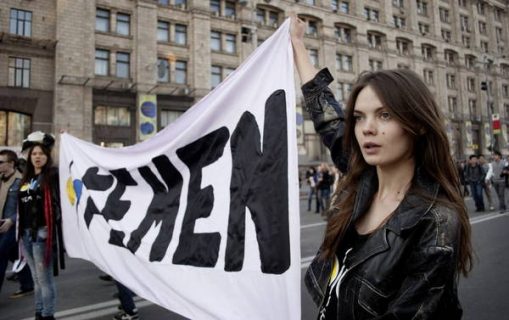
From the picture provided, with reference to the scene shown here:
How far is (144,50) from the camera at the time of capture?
29250 mm

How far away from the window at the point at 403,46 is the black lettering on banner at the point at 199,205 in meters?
48.7

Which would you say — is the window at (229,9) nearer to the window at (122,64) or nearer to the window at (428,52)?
the window at (122,64)

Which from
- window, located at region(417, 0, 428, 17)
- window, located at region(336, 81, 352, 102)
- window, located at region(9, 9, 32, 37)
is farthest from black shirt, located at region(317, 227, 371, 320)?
window, located at region(417, 0, 428, 17)

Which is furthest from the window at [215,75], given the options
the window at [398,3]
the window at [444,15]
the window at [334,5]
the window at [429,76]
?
the window at [444,15]

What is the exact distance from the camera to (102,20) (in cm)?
2845

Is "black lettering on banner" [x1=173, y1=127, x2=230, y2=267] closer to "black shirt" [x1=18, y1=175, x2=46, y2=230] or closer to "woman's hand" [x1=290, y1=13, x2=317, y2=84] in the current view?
"woman's hand" [x1=290, y1=13, x2=317, y2=84]

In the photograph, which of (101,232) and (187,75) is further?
(187,75)

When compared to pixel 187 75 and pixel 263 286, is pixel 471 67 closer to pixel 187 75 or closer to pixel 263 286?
pixel 187 75

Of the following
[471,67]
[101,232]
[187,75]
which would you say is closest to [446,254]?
[101,232]

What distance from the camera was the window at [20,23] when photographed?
83.7 ft

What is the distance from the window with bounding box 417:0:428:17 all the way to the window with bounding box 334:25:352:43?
1341 centimetres

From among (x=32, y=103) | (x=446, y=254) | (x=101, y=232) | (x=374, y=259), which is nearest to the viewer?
(x=446, y=254)

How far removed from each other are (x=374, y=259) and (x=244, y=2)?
35991 millimetres

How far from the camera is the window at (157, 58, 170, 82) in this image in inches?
1165
